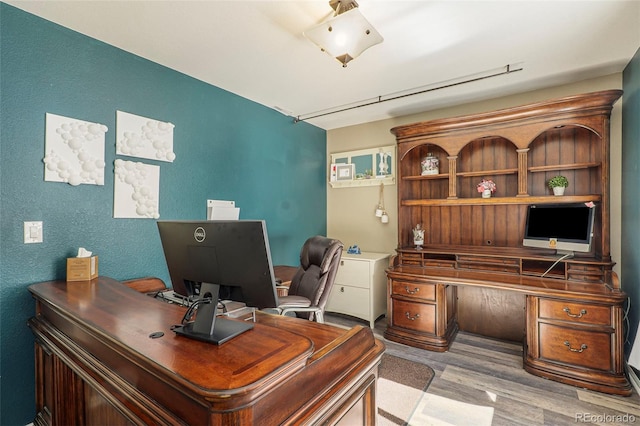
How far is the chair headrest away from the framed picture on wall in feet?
6.54

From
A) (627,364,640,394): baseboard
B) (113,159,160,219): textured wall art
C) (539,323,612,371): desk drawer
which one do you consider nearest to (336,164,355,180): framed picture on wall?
(113,159,160,219): textured wall art

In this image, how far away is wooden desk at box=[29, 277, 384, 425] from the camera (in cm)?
79

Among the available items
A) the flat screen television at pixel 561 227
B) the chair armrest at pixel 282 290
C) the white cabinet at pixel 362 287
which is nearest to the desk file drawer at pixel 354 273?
the white cabinet at pixel 362 287

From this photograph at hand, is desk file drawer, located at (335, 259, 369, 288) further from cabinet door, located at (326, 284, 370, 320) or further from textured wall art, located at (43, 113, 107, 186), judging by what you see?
textured wall art, located at (43, 113, 107, 186)

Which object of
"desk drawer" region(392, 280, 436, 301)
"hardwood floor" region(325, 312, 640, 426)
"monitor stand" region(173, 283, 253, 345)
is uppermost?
"monitor stand" region(173, 283, 253, 345)

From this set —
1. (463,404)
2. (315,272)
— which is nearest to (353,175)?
(315,272)

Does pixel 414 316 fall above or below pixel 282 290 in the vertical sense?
below

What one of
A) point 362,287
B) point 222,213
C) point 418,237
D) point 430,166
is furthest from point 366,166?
point 222,213

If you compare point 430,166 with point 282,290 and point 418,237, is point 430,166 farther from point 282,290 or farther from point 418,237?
point 282,290

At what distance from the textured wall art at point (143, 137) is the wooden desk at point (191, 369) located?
1.16 meters

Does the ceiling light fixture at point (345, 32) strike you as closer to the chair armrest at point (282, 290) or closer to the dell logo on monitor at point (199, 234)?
the dell logo on monitor at point (199, 234)

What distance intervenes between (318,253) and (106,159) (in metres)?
1.67

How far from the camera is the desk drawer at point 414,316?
296 centimetres

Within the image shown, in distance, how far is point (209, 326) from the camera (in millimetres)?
1033
